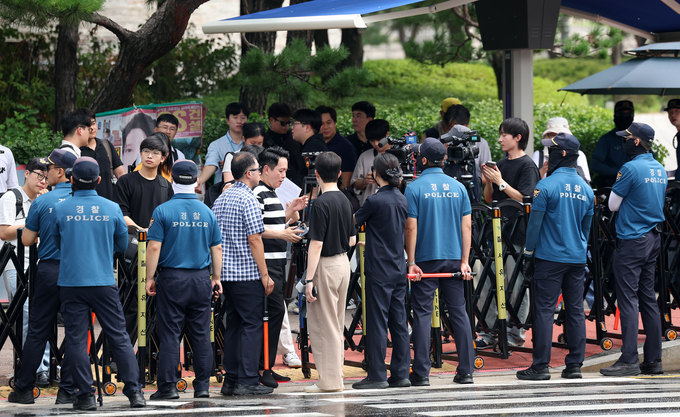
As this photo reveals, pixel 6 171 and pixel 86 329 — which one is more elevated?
pixel 6 171

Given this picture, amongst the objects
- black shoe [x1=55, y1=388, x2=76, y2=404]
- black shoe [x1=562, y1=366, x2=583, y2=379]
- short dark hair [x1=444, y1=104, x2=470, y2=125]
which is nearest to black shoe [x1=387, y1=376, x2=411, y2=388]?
black shoe [x1=562, y1=366, x2=583, y2=379]

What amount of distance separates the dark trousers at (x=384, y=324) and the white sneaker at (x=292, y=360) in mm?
1072

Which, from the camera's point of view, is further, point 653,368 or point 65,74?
point 65,74

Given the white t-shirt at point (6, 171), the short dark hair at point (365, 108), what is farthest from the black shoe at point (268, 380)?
the short dark hair at point (365, 108)

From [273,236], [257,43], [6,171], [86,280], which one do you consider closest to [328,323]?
[273,236]

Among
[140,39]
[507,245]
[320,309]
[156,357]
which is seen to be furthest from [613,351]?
[140,39]

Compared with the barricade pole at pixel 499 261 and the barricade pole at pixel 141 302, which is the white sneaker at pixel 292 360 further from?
the barricade pole at pixel 499 261

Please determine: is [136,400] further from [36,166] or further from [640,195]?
[640,195]

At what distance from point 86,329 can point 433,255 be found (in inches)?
107

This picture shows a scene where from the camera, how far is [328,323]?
6590 millimetres

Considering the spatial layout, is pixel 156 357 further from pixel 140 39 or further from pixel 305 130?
pixel 140 39

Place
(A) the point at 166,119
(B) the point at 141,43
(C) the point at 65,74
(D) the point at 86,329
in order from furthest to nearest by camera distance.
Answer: (C) the point at 65,74
(B) the point at 141,43
(A) the point at 166,119
(D) the point at 86,329

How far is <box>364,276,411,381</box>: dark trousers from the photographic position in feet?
22.1

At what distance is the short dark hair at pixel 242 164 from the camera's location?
260 inches
